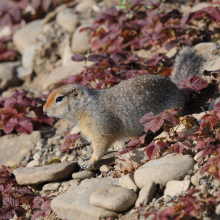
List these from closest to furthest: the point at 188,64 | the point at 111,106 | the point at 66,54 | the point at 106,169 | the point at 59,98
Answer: the point at 106,169, the point at 59,98, the point at 111,106, the point at 188,64, the point at 66,54

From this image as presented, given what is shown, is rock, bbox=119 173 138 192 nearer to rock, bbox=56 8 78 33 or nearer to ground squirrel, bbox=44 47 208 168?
ground squirrel, bbox=44 47 208 168

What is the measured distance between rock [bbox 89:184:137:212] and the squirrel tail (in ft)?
7.59

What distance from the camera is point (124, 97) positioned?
4520mm

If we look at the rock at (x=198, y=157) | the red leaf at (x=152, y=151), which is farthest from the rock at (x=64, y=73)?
the rock at (x=198, y=157)

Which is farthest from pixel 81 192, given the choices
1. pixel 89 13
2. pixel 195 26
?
pixel 89 13

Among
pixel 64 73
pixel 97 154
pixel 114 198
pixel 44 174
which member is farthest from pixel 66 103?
pixel 64 73

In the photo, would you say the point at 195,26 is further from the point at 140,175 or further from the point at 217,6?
the point at 140,175

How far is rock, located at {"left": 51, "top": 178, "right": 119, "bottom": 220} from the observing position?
3.32m

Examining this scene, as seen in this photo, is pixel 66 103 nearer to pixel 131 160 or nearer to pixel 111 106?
pixel 111 106

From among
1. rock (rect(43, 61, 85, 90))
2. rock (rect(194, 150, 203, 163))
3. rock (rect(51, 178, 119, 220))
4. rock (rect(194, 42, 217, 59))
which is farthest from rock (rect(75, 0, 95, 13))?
rock (rect(194, 150, 203, 163))

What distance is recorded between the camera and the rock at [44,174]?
169 inches

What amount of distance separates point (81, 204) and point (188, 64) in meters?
2.71

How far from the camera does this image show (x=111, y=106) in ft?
14.8

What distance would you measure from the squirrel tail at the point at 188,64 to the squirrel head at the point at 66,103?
5.06 ft
